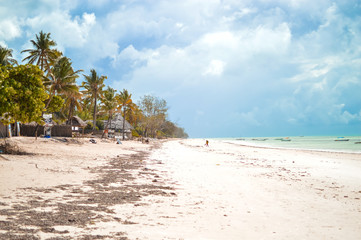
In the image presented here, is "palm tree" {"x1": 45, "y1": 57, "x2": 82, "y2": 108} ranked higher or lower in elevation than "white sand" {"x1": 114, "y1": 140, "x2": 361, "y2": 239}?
higher

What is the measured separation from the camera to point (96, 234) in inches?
144

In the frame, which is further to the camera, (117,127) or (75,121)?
(117,127)

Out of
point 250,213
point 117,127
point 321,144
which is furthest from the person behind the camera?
point 117,127

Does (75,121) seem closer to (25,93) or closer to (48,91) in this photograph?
(48,91)

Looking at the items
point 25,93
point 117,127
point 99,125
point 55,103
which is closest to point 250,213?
point 25,93

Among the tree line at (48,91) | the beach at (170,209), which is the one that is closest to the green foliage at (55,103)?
the tree line at (48,91)

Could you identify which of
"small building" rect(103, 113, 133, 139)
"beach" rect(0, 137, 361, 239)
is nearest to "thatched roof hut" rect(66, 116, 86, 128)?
"small building" rect(103, 113, 133, 139)

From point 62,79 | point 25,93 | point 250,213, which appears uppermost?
point 62,79

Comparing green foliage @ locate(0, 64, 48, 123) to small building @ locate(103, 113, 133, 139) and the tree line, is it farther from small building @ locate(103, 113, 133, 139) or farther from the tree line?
small building @ locate(103, 113, 133, 139)

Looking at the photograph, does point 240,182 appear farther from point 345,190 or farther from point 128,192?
point 128,192

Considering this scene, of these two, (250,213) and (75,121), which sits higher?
(75,121)

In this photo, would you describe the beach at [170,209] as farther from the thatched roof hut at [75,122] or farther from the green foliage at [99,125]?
the green foliage at [99,125]

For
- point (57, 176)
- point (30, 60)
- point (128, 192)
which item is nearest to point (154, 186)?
point (128, 192)

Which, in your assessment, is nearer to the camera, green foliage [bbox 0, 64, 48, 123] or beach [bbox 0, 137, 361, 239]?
beach [bbox 0, 137, 361, 239]
